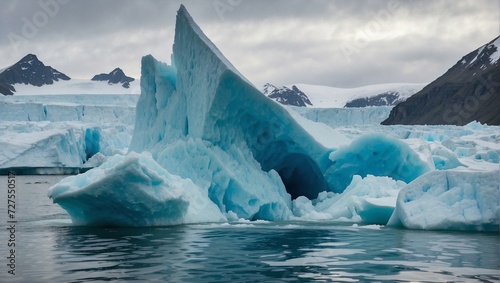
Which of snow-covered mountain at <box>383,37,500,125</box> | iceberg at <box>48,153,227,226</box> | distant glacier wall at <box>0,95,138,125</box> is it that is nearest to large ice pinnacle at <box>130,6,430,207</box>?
iceberg at <box>48,153,227,226</box>

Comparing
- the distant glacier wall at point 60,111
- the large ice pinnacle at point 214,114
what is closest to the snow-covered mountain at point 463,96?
the distant glacier wall at point 60,111

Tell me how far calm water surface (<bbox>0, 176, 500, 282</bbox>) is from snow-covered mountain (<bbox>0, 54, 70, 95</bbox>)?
12994 cm

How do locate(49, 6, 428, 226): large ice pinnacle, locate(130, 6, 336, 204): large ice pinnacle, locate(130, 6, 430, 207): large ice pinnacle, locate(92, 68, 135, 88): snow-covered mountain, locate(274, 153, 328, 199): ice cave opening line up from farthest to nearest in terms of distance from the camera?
locate(92, 68, 135, 88): snow-covered mountain < locate(274, 153, 328, 199): ice cave opening < locate(130, 6, 336, 204): large ice pinnacle < locate(130, 6, 430, 207): large ice pinnacle < locate(49, 6, 428, 226): large ice pinnacle

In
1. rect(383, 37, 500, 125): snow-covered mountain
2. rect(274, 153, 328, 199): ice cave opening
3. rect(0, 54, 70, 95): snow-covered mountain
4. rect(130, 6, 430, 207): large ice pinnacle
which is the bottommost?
rect(274, 153, 328, 199): ice cave opening

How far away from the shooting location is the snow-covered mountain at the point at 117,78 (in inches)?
6025

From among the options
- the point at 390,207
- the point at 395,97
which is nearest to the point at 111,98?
the point at 390,207

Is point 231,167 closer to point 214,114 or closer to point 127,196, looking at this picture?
point 214,114

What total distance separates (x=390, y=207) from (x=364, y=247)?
442cm

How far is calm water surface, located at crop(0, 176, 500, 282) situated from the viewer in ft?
23.5

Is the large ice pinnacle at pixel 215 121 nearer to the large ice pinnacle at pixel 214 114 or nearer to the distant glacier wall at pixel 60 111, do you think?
the large ice pinnacle at pixel 214 114

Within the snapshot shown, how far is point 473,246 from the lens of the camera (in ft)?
32.0

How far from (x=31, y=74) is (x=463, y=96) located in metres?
94.1

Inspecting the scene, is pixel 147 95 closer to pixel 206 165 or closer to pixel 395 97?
pixel 206 165

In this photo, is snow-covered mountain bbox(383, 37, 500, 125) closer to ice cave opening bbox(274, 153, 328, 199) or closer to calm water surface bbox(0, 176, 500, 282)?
ice cave opening bbox(274, 153, 328, 199)
